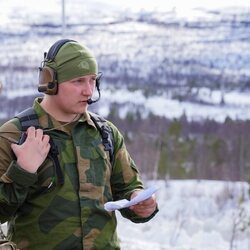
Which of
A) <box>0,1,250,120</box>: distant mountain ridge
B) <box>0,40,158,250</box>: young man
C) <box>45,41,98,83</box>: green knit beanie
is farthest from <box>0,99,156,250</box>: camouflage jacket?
<box>0,1,250,120</box>: distant mountain ridge

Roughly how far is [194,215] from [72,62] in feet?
102

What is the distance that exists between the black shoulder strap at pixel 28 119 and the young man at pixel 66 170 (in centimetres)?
1

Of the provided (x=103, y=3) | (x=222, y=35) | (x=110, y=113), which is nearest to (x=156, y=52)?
(x=222, y=35)

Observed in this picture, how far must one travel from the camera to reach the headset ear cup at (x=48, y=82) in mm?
2709

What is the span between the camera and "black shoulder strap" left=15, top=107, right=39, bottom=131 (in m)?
2.68

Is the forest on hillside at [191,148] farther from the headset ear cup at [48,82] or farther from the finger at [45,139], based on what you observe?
the finger at [45,139]

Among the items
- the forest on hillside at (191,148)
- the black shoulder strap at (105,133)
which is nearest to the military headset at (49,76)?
the black shoulder strap at (105,133)

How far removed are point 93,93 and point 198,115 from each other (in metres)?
46.4

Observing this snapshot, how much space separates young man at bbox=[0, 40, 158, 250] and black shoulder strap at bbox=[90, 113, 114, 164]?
1cm

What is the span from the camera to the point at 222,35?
7394cm

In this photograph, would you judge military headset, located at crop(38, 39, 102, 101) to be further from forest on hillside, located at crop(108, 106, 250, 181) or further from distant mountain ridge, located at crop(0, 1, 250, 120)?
distant mountain ridge, located at crop(0, 1, 250, 120)

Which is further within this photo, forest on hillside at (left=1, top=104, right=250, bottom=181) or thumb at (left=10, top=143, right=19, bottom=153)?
forest on hillside at (left=1, top=104, right=250, bottom=181)

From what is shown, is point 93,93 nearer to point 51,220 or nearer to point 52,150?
point 52,150

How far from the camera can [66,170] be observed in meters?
2.70
